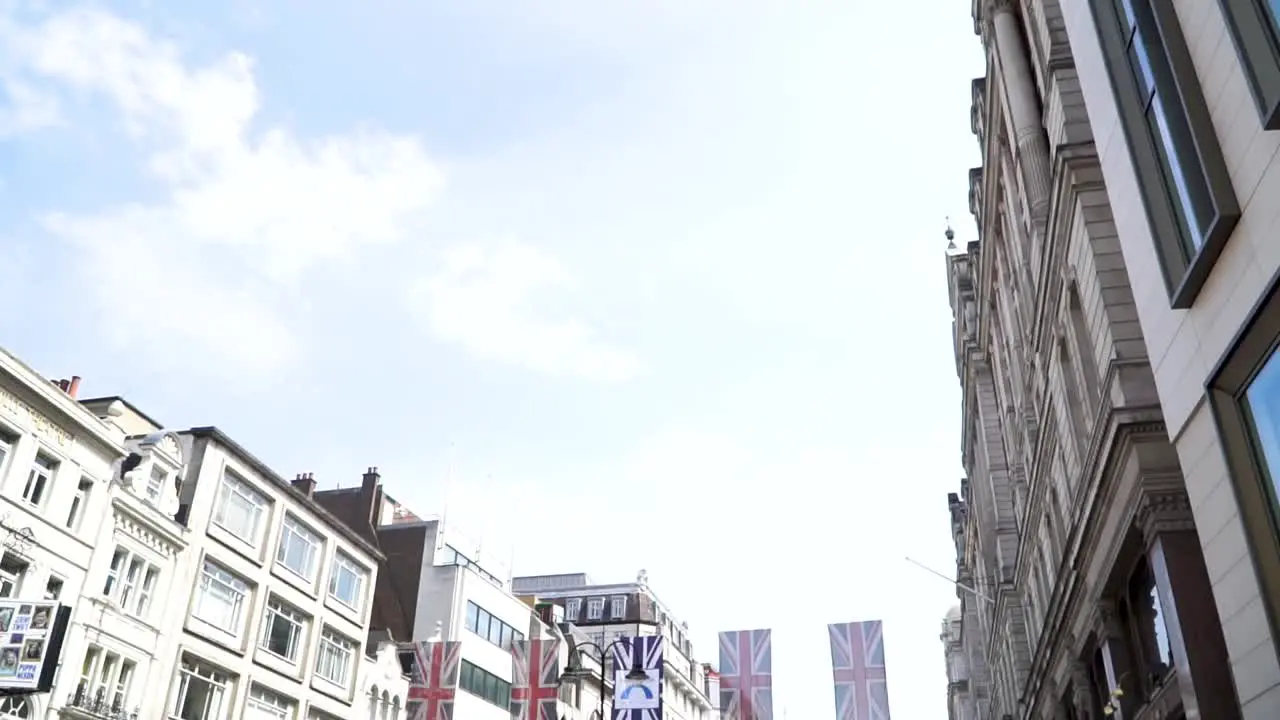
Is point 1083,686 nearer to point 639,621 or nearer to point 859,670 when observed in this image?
point 859,670

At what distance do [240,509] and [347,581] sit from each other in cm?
961

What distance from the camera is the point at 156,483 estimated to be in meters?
38.6

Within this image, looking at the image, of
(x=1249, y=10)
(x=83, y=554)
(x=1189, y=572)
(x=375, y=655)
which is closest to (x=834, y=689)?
(x=375, y=655)

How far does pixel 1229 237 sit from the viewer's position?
12844mm

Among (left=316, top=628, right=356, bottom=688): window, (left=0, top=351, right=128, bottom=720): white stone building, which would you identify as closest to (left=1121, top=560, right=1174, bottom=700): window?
(left=0, top=351, right=128, bottom=720): white stone building

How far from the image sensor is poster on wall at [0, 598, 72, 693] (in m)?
28.8

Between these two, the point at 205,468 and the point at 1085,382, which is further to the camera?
the point at 205,468

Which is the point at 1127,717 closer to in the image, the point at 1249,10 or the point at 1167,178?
the point at 1167,178

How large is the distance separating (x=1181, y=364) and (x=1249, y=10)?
5041mm

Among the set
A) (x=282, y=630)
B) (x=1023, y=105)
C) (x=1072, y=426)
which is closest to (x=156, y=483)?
(x=282, y=630)

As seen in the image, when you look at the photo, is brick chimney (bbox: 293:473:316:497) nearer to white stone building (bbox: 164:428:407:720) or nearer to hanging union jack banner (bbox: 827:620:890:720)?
white stone building (bbox: 164:428:407:720)

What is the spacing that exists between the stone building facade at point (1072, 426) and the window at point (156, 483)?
99.1 feet

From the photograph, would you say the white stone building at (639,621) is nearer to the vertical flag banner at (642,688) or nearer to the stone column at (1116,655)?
the vertical flag banner at (642,688)

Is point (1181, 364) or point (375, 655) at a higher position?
point (375, 655)
